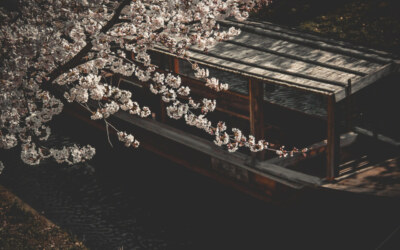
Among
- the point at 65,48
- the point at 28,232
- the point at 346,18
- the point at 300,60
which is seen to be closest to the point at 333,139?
the point at 300,60

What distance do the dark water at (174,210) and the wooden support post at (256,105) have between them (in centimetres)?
148

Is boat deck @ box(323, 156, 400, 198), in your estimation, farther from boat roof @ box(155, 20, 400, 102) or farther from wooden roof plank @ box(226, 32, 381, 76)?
wooden roof plank @ box(226, 32, 381, 76)

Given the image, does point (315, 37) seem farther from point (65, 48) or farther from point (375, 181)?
point (65, 48)

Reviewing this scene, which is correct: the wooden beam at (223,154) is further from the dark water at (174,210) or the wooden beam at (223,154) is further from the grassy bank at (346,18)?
the grassy bank at (346,18)

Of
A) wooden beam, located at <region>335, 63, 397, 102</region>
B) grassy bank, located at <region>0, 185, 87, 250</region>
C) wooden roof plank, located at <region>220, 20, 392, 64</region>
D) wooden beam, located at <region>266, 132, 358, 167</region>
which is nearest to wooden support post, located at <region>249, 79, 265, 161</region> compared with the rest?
wooden beam, located at <region>266, 132, 358, 167</region>

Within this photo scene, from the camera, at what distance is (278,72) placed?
867 centimetres

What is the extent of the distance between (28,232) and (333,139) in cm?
605

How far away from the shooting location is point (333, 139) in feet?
26.9

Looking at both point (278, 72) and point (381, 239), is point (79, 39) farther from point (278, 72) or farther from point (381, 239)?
point (381, 239)

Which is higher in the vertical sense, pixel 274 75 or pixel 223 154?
pixel 274 75

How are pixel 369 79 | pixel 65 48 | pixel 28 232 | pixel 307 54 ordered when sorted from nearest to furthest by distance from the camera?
pixel 65 48 < pixel 369 79 < pixel 307 54 < pixel 28 232

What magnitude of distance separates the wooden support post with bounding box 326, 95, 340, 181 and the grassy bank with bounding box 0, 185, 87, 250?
4794mm

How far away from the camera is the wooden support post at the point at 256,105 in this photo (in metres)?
9.16

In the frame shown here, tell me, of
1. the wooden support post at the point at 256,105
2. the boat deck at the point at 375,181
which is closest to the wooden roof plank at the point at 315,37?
the wooden support post at the point at 256,105
